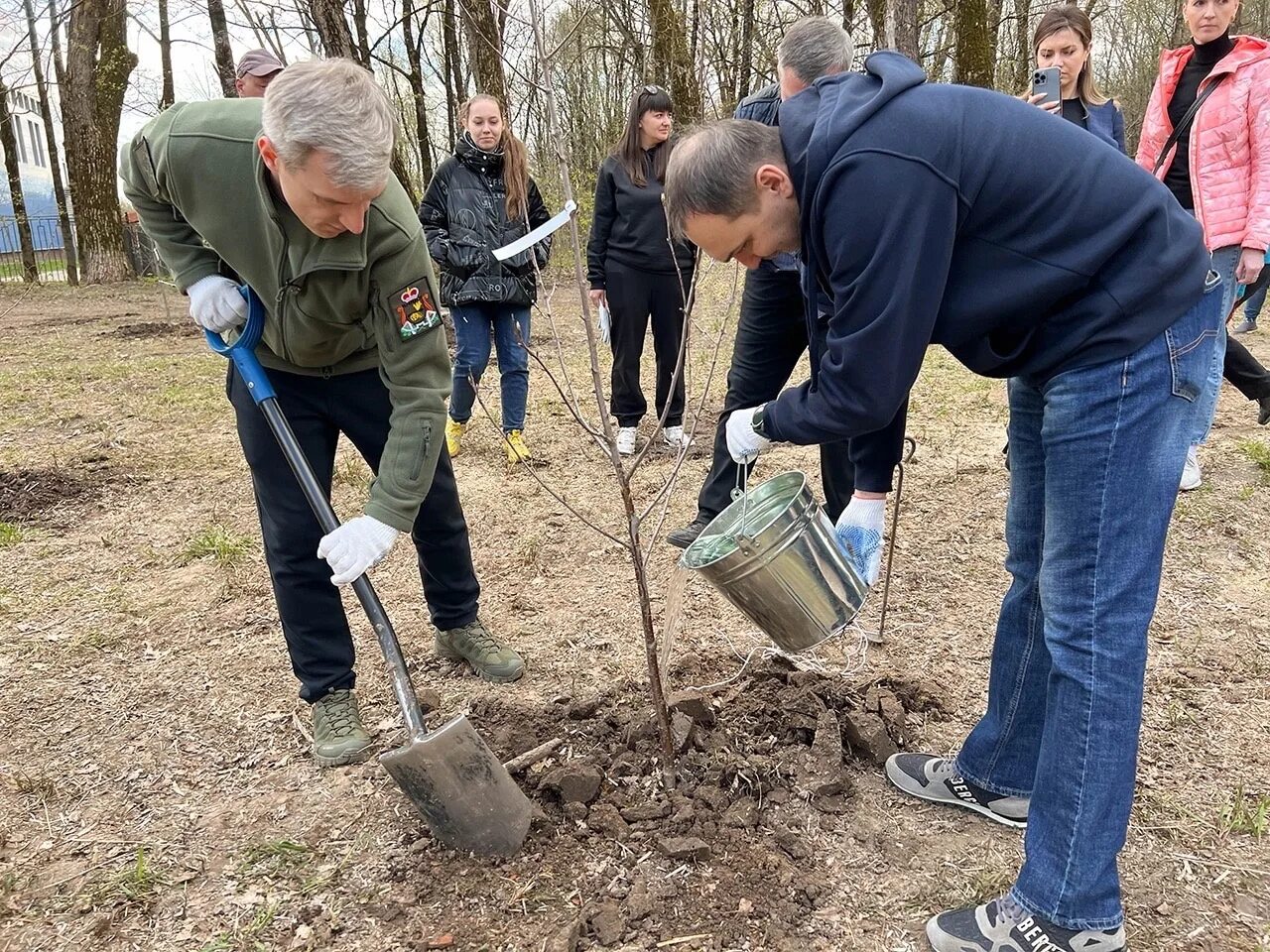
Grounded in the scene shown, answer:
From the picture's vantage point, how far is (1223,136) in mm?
3686

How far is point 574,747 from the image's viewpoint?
7.95 ft

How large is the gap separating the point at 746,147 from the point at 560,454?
3.78 m

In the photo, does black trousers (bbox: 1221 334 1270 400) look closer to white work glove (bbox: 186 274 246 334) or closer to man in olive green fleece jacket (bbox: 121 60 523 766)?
man in olive green fleece jacket (bbox: 121 60 523 766)

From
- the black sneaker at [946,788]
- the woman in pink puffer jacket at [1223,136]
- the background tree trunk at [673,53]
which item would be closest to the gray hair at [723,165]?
the black sneaker at [946,788]

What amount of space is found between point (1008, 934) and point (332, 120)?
1960mm

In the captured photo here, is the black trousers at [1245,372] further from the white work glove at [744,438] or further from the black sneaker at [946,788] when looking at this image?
the white work glove at [744,438]

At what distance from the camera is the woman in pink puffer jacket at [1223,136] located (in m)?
3.59

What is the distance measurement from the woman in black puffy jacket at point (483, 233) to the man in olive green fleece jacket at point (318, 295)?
7.09ft

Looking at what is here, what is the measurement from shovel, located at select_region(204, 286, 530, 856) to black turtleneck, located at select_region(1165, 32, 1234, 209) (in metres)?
3.61

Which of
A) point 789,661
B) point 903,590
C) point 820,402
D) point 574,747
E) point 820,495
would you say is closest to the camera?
point 820,402

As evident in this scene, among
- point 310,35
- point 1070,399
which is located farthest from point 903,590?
point 310,35

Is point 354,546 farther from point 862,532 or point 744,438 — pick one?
point 862,532

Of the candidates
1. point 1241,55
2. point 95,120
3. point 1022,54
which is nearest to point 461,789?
point 1241,55

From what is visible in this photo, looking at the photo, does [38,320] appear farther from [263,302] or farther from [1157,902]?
[1157,902]
